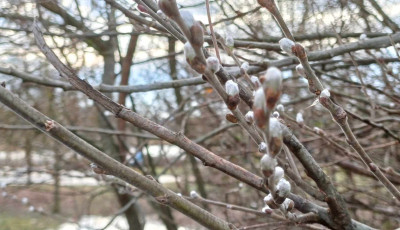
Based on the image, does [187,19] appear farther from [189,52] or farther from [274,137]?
[274,137]

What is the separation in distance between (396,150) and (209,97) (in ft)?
7.56

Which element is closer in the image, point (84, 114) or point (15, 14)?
point (15, 14)

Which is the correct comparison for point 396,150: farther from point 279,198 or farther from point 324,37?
point 279,198

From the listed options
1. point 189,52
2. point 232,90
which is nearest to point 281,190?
point 232,90

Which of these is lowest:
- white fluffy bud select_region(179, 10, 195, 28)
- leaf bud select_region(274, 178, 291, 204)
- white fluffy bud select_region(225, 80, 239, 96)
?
leaf bud select_region(274, 178, 291, 204)

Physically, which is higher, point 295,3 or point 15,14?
point 295,3

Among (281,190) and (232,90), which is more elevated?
(232,90)

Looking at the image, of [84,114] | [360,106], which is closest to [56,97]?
[84,114]

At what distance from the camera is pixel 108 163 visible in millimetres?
998

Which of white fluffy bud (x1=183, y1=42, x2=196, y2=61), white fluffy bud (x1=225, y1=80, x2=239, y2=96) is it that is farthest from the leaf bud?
white fluffy bud (x1=183, y1=42, x2=196, y2=61)

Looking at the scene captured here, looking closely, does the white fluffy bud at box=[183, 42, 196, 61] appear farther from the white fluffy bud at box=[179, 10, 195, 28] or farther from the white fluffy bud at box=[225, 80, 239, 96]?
the white fluffy bud at box=[225, 80, 239, 96]

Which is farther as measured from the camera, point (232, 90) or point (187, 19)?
point (232, 90)

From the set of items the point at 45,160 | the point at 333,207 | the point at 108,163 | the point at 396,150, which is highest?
the point at 396,150

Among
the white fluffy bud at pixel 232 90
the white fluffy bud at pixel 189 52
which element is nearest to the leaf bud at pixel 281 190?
the white fluffy bud at pixel 232 90
